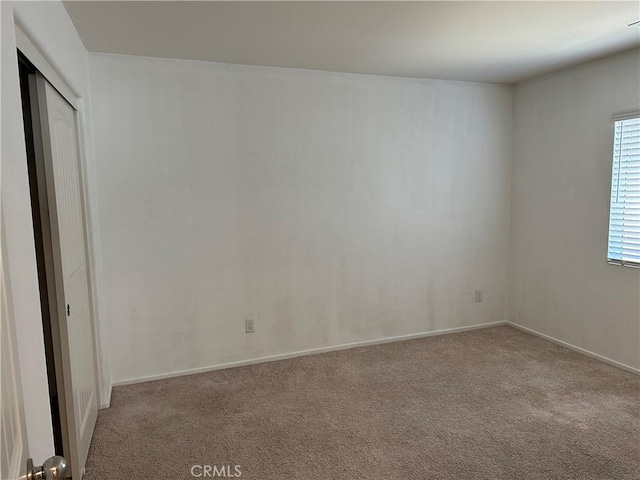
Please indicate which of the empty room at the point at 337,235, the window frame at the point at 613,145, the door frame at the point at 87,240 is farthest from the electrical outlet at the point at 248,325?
the window frame at the point at 613,145

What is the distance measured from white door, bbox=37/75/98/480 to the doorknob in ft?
4.56

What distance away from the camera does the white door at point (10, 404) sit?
78 cm

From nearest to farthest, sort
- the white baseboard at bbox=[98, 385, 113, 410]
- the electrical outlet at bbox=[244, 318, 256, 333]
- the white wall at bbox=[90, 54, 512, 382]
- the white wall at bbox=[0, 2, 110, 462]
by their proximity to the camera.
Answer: the white wall at bbox=[0, 2, 110, 462] < the white baseboard at bbox=[98, 385, 113, 410] < the white wall at bbox=[90, 54, 512, 382] < the electrical outlet at bbox=[244, 318, 256, 333]

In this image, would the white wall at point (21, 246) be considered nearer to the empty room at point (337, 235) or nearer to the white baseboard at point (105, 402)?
the empty room at point (337, 235)

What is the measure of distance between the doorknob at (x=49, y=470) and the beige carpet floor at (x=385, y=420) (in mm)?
1648

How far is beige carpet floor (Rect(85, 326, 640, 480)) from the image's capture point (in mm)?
2355

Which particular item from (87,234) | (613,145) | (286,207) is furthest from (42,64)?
(613,145)

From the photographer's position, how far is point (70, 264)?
7.59 ft

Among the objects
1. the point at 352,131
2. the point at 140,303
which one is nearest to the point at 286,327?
the point at 140,303

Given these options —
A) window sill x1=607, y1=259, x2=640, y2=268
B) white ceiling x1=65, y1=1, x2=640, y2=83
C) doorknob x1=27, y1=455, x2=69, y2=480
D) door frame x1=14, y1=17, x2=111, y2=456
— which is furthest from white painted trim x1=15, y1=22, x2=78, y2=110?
window sill x1=607, y1=259, x2=640, y2=268

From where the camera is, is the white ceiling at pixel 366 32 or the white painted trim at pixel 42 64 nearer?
the white painted trim at pixel 42 64

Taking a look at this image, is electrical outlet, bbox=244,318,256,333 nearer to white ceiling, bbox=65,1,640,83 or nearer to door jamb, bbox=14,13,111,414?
door jamb, bbox=14,13,111,414

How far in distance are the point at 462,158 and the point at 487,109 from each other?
0.57m

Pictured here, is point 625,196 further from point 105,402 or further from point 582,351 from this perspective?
point 105,402
